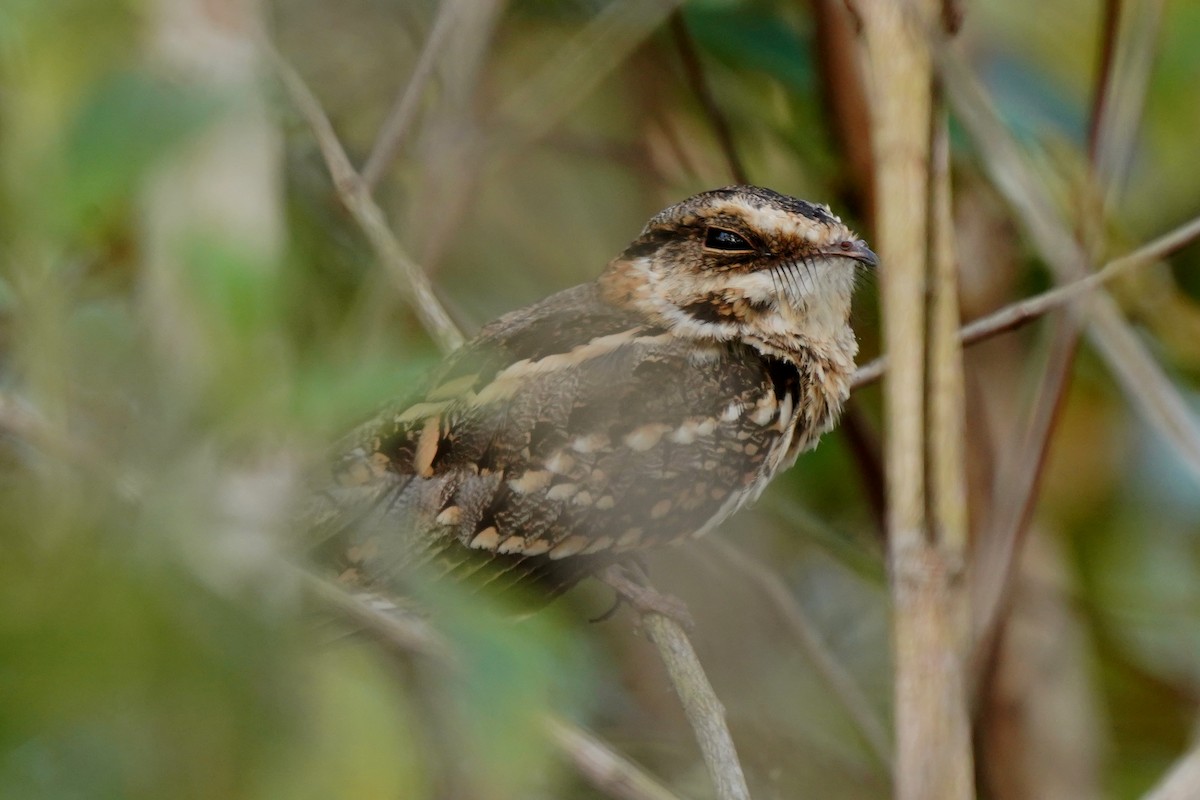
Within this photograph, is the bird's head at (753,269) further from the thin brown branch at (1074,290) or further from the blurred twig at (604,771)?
the blurred twig at (604,771)

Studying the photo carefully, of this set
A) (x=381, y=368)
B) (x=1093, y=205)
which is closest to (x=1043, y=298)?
(x=1093, y=205)

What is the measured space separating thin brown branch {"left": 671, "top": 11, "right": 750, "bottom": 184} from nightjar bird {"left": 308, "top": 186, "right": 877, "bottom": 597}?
46 centimetres

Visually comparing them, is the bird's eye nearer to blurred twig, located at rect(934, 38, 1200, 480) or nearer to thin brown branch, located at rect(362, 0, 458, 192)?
blurred twig, located at rect(934, 38, 1200, 480)

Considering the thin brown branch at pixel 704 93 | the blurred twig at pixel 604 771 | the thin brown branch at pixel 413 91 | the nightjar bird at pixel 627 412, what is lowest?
the blurred twig at pixel 604 771

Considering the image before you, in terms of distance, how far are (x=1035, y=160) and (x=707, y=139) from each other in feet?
3.28

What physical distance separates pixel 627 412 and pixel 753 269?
0.45 m

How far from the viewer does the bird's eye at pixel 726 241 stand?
2.97 metres

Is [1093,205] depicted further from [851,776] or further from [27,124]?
[27,124]

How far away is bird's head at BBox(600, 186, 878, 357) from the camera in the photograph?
2.92 meters

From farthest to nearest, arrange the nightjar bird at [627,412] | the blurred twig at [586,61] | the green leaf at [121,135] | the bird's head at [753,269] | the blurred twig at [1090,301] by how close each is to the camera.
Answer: the blurred twig at [586,61], the bird's head at [753,269], the nightjar bird at [627,412], the blurred twig at [1090,301], the green leaf at [121,135]

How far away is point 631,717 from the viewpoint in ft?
12.0

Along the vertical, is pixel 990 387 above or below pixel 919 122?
below

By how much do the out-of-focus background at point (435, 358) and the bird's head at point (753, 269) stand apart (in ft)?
1.67

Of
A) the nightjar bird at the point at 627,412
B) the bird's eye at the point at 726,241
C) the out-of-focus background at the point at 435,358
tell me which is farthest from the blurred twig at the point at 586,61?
the bird's eye at the point at 726,241
